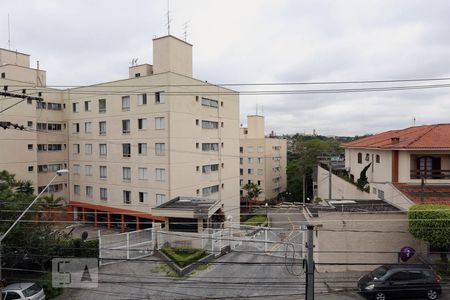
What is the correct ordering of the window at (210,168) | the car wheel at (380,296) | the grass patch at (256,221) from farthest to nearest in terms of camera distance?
1. the window at (210,168)
2. the grass patch at (256,221)
3. the car wheel at (380,296)

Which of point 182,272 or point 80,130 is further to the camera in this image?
point 80,130

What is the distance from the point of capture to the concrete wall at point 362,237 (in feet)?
59.7

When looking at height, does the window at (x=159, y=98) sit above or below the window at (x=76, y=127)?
above

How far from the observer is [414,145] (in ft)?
71.9

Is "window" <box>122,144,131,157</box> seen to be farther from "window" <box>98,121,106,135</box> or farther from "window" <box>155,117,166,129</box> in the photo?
"window" <box>155,117,166,129</box>

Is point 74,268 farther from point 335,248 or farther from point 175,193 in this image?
point 335,248

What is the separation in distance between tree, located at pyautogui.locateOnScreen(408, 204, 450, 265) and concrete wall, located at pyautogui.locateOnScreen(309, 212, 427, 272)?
6.46 ft

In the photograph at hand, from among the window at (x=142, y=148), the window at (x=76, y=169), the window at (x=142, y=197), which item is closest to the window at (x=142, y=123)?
the window at (x=142, y=148)

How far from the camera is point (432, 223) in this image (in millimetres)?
15398

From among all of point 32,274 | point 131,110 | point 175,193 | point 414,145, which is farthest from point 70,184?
point 414,145

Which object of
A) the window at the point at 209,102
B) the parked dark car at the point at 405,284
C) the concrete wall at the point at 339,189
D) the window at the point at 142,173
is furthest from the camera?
the window at the point at 209,102

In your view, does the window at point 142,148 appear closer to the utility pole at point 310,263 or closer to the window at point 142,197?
the window at point 142,197

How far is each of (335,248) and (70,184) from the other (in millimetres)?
29811

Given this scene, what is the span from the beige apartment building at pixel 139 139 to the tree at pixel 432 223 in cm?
1458
